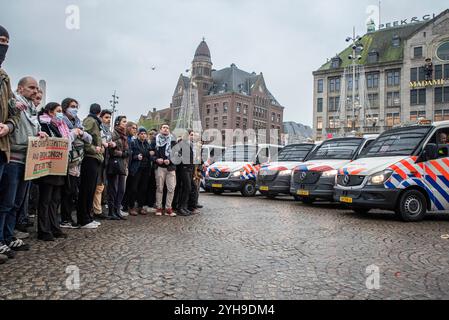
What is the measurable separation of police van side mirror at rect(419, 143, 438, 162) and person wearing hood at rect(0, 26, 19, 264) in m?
7.86

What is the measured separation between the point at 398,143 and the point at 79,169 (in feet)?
23.2

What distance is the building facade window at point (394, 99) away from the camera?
60719mm

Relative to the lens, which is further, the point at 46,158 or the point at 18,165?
the point at 46,158

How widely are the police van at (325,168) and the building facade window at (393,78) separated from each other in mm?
54962

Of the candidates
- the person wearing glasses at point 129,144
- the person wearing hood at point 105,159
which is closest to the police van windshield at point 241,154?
the person wearing glasses at point 129,144

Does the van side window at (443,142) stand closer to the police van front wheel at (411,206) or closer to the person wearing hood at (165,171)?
the police van front wheel at (411,206)

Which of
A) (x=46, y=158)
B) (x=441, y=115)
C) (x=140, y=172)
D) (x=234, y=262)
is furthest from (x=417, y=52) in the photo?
(x=46, y=158)

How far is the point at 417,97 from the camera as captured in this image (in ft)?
191

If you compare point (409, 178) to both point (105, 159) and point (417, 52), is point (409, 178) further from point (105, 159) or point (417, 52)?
point (417, 52)

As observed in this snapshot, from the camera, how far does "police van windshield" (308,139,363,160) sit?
1198 cm

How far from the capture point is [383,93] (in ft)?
204

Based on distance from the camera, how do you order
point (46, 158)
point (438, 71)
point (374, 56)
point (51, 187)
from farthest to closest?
1. point (374, 56)
2. point (438, 71)
3. point (51, 187)
4. point (46, 158)

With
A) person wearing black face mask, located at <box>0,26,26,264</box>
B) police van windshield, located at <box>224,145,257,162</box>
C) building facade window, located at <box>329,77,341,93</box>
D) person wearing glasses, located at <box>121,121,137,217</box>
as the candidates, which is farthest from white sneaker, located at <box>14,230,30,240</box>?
building facade window, located at <box>329,77,341,93</box>
